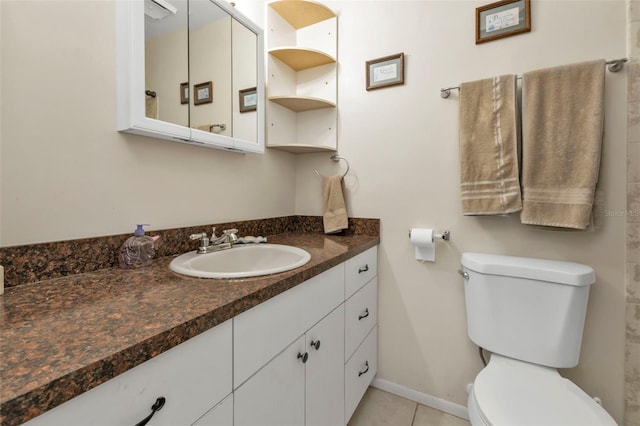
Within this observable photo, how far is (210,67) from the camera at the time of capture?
1210mm

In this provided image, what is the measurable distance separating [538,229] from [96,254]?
1.68 meters

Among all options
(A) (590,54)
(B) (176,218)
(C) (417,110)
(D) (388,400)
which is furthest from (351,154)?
(D) (388,400)

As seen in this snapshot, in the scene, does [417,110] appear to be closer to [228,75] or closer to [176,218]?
[228,75]

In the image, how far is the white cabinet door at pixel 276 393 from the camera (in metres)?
0.70

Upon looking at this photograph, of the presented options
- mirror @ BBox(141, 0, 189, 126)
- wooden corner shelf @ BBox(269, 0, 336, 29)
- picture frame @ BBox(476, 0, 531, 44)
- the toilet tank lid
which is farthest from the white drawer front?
wooden corner shelf @ BBox(269, 0, 336, 29)

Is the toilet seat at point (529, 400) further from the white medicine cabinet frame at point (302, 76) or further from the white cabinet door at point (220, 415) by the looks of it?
the white medicine cabinet frame at point (302, 76)

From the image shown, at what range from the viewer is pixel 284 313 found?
824 mm

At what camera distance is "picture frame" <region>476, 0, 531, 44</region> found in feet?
4.10

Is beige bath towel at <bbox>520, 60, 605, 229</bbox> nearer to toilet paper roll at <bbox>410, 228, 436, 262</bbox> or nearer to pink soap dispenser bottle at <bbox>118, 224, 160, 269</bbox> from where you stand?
toilet paper roll at <bbox>410, 228, 436, 262</bbox>

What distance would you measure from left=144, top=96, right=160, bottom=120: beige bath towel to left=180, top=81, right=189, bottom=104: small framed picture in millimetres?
115

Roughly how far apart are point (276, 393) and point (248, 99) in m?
1.24

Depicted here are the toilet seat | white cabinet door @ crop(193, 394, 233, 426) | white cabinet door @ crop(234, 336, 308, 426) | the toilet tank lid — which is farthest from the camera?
the toilet tank lid

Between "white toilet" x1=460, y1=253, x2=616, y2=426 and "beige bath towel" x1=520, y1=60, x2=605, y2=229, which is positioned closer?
"white toilet" x1=460, y1=253, x2=616, y2=426

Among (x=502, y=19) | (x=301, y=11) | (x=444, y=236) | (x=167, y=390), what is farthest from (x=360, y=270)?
(x=301, y=11)
